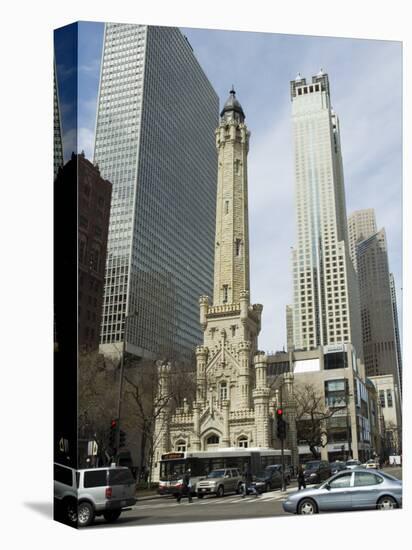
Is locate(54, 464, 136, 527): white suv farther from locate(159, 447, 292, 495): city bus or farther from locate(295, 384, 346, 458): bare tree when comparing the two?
locate(295, 384, 346, 458): bare tree

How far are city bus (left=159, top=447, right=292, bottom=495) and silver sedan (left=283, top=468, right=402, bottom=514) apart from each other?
1014 centimetres

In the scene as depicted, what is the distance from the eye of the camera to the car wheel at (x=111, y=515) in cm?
2392

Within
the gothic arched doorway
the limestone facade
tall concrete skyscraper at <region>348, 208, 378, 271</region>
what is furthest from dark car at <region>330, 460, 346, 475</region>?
tall concrete skyscraper at <region>348, 208, 378, 271</region>

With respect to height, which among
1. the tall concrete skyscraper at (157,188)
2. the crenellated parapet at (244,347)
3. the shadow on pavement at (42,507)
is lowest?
the shadow on pavement at (42,507)

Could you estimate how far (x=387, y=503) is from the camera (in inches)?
977

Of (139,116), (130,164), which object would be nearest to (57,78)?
(130,164)

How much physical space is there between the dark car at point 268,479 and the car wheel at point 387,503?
10475 millimetres

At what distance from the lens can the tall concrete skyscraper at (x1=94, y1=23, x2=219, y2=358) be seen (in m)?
91.6

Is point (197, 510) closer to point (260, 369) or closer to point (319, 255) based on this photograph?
point (260, 369)

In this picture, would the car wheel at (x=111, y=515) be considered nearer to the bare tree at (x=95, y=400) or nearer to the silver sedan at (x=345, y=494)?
the bare tree at (x=95, y=400)

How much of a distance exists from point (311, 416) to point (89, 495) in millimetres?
32765

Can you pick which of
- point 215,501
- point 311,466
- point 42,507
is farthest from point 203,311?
point 42,507

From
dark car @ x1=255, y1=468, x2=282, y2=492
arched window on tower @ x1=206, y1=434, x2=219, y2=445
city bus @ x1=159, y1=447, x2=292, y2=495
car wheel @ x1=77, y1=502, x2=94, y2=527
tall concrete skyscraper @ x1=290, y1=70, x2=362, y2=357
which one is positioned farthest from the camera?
tall concrete skyscraper @ x1=290, y1=70, x2=362, y2=357

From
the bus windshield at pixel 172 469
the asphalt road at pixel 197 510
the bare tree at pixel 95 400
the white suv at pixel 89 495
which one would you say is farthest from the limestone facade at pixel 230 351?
the white suv at pixel 89 495
